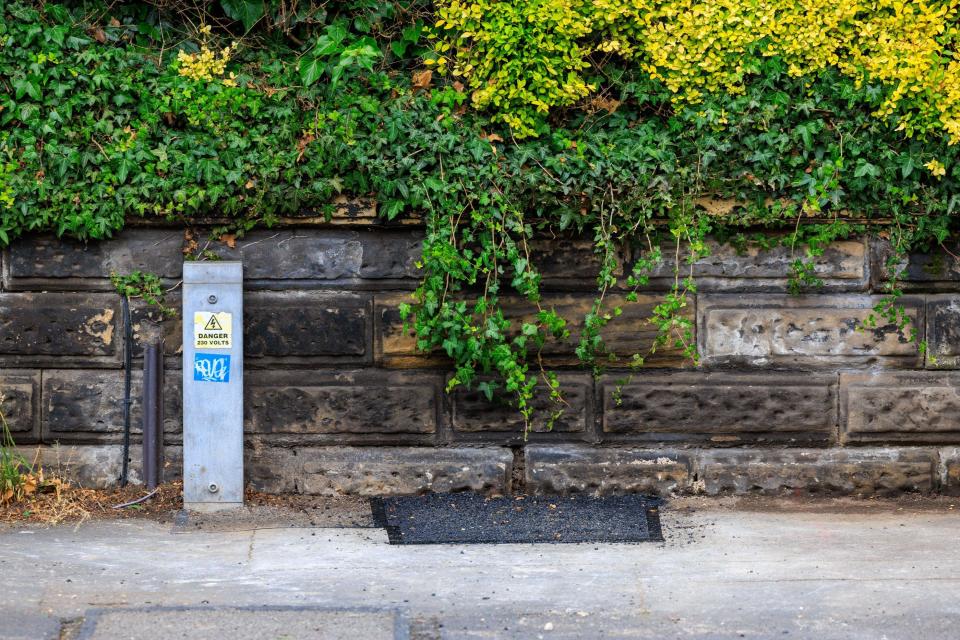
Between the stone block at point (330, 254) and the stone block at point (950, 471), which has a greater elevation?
the stone block at point (330, 254)

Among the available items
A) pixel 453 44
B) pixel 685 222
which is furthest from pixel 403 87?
pixel 685 222

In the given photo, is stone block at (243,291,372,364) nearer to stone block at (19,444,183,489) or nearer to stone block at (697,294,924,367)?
stone block at (19,444,183,489)

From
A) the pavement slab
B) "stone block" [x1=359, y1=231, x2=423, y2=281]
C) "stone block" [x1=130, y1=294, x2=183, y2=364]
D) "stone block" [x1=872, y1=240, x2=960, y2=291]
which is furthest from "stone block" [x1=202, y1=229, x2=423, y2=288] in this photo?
"stone block" [x1=872, y1=240, x2=960, y2=291]

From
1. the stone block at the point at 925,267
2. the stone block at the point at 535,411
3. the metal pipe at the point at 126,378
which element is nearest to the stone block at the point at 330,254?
the metal pipe at the point at 126,378

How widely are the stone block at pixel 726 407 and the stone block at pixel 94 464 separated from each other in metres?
2.56

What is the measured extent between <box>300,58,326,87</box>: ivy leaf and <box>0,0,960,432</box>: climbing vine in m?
0.02

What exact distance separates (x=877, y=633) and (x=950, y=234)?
2.95m

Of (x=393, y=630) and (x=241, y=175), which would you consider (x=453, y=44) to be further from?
(x=393, y=630)

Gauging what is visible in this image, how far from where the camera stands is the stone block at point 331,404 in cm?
642

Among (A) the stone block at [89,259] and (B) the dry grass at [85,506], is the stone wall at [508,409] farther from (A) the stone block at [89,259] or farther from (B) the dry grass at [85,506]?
(B) the dry grass at [85,506]

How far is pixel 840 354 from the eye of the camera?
650cm

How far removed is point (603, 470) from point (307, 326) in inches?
72.9

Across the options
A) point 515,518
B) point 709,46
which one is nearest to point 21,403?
point 515,518

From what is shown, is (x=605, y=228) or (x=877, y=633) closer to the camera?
(x=877, y=633)
